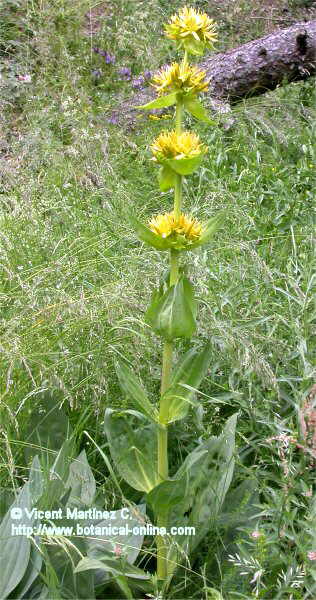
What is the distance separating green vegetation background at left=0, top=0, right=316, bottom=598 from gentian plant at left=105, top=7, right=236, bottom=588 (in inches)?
4.2

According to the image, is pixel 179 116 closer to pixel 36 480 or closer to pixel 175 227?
pixel 175 227

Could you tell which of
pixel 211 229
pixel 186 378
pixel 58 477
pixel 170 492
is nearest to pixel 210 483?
pixel 170 492

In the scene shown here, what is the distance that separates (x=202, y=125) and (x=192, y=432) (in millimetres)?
2552

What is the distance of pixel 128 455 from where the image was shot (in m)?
2.06

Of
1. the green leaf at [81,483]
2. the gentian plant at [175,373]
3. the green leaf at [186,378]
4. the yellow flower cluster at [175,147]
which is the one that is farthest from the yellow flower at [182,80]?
the green leaf at [81,483]

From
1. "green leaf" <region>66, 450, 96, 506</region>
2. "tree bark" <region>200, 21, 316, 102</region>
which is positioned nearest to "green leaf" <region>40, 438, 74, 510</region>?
"green leaf" <region>66, 450, 96, 506</region>

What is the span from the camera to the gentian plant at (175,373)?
6.12ft

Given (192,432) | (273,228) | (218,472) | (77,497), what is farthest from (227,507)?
(273,228)

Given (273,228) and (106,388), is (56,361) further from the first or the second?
(273,228)

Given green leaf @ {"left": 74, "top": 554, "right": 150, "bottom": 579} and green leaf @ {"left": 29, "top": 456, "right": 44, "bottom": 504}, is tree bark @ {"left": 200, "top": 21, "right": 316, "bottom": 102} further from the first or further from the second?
green leaf @ {"left": 74, "top": 554, "right": 150, "bottom": 579}

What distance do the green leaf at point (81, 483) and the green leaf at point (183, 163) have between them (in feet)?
A: 2.64

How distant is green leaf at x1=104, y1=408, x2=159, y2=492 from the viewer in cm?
204

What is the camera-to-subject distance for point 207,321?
7.82 ft

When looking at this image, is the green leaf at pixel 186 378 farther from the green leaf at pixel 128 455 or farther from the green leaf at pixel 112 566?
the green leaf at pixel 112 566
